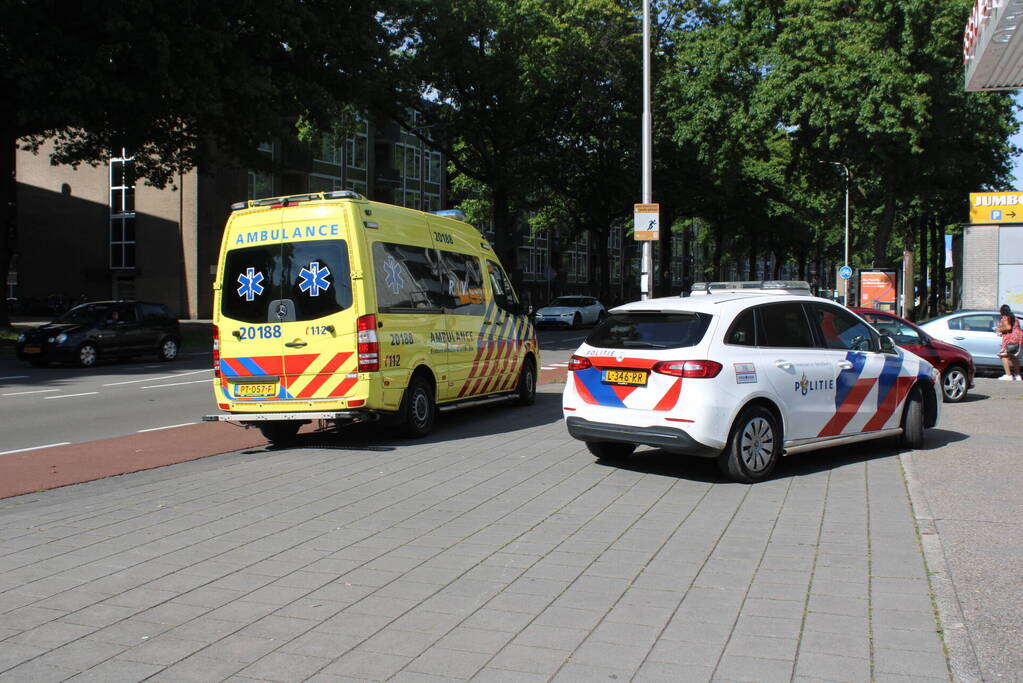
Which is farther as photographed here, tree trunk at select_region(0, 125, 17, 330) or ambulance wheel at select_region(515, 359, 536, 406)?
tree trunk at select_region(0, 125, 17, 330)

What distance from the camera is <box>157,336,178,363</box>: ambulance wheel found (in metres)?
24.2

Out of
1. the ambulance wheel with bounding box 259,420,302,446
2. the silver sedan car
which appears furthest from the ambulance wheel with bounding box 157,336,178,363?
the silver sedan car

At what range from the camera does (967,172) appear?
32.7 m

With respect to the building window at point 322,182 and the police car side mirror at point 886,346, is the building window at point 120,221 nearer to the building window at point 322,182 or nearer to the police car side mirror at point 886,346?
the building window at point 322,182

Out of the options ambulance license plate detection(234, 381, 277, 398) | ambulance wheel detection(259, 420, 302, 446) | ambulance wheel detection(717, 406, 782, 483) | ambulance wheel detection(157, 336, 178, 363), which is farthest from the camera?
ambulance wheel detection(157, 336, 178, 363)

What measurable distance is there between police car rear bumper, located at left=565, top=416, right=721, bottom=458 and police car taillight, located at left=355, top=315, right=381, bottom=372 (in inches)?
91.6

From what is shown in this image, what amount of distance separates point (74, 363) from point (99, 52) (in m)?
7.31

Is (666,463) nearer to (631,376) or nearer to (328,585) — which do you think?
(631,376)

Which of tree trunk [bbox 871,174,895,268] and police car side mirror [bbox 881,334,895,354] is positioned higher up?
tree trunk [bbox 871,174,895,268]

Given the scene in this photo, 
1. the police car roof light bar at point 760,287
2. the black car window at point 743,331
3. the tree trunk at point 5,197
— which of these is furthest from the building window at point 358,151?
the black car window at point 743,331

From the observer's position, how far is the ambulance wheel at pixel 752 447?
7809 millimetres

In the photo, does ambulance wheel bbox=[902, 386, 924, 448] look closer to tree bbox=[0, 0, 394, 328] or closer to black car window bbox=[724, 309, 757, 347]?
black car window bbox=[724, 309, 757, 347]

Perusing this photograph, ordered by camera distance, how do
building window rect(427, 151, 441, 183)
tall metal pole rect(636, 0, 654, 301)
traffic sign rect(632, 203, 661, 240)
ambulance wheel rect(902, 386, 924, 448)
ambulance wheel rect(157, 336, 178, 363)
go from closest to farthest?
ambulance wheel rect(902, 386, 924, 448) < traffic sign rect(632, 203, 661, 240) < tall metal pole rect(636, 0, 654, 301) < ambulance wheel rect(157, 336, 178, 363) < building window rect(427, 151, 441, 183)

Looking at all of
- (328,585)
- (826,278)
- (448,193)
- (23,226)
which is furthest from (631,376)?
(826,278)
